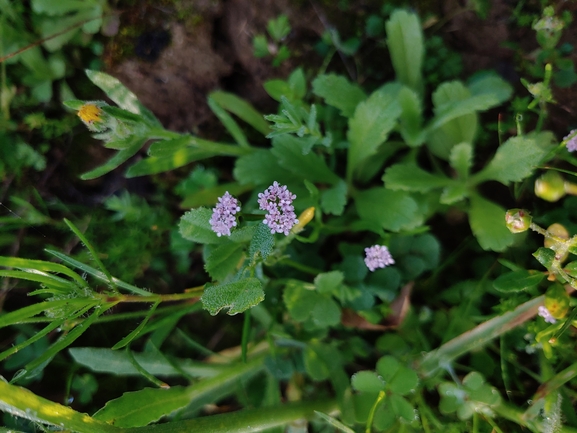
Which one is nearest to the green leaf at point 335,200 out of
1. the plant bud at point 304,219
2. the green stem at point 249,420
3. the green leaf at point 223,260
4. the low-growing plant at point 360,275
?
the low-growing plant at point 360,275

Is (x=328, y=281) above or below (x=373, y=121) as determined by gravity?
below

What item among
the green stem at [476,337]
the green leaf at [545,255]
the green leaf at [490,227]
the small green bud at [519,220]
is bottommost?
the green stem at [476,337]

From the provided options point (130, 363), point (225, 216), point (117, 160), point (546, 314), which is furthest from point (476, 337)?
point (117, 160)

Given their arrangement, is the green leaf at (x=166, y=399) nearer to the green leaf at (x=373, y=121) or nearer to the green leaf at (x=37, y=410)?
the green leaf at (x=37, y=410)

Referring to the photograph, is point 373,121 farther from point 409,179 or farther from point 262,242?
point 262,242

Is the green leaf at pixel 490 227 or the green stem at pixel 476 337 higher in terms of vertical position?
the green leaf at pixel 490 227

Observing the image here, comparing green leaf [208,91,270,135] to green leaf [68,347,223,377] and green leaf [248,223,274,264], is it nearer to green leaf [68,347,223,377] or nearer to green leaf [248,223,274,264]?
green leaf [248,223,274,264]

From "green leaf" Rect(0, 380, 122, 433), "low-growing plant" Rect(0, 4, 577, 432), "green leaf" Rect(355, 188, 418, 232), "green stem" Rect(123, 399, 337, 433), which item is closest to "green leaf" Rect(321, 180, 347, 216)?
"low-growing plant" Rect(0, 4, 577, 432)
